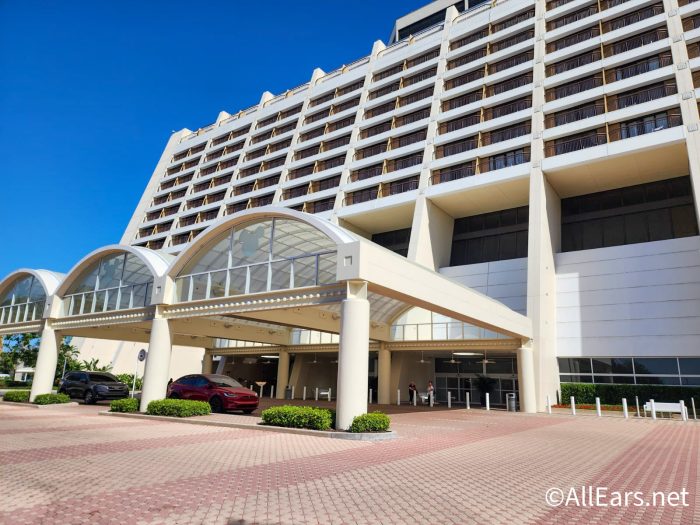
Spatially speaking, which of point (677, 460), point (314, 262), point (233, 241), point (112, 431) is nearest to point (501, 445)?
point (677, 460)

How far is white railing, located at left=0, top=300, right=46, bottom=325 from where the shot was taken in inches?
1034

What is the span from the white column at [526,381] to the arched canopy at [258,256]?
15467mm

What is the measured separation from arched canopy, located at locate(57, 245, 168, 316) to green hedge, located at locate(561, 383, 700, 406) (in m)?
24.1

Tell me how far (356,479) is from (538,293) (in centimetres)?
2473

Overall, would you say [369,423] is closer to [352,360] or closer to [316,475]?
[352,360]

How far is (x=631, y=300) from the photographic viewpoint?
2945 centimetres

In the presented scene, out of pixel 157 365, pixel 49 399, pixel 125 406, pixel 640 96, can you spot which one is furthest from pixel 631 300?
pixel 49 399

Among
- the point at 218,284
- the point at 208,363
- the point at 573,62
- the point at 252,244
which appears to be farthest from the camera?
the point at 208,363

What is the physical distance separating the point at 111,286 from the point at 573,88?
34.4m

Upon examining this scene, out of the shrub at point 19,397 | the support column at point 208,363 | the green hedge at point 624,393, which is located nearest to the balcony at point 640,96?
the green hedge at point 624,393

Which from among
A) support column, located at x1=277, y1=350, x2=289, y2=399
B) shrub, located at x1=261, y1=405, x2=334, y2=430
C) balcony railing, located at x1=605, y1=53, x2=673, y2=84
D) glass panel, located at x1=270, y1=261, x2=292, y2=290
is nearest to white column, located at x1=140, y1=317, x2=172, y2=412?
glass panel, located at x1=270, y1=261, x2=292, y2=290

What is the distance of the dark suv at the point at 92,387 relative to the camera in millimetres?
24000

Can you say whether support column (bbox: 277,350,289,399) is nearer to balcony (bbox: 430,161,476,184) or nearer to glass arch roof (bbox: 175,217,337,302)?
glass arch roof (bbox: 175,217,337,302)

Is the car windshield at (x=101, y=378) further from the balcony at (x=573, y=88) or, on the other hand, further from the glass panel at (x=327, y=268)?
the balcony at (x=573, y=88)
